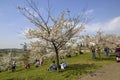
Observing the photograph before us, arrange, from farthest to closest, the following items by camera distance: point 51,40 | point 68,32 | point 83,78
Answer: point 68,32
point 51,40
point 83,78

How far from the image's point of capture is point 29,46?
2339 cm

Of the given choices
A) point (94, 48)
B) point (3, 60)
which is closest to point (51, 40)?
point (94, 48)

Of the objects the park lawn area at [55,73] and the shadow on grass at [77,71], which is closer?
the park lawn area at [55,73]

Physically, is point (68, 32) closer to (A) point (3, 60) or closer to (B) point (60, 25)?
(B) point (60, 25)

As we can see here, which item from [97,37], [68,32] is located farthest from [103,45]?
[68,32]

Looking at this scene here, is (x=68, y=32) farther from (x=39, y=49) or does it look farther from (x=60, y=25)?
(x=39, y=49)

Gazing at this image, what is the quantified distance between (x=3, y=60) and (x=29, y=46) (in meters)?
20.9

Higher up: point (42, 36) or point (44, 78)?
point (42, 36)

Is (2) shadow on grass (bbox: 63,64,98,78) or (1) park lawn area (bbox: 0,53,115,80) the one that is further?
(2) shadow on grass (bbox: 63,64,98,78)

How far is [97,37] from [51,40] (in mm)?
19974

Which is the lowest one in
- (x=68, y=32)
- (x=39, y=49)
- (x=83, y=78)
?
(x=83, y=78)

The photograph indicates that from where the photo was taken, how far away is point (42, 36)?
67.6 ft

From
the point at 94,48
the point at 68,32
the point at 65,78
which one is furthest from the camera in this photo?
the point at 94,48

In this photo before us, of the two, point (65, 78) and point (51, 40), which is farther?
point (51, 40)
